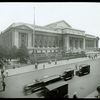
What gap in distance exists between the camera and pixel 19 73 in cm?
207

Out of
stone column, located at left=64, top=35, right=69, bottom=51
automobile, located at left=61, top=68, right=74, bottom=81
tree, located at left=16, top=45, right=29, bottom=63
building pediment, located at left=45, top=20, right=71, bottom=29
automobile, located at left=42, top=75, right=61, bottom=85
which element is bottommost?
automobile, located at left=42, top=75, right=61, bottom=85

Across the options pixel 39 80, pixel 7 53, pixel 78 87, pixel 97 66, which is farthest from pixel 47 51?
pixel 97 66

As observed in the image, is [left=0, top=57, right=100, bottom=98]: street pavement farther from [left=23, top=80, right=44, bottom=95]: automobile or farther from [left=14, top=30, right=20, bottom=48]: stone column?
[left=14, top=30, right=20, bottom=48]: stone column

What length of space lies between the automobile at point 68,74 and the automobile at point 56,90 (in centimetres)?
10

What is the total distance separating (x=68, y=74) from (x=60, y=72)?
15cm

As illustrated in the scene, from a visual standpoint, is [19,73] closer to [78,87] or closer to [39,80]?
[39,80]

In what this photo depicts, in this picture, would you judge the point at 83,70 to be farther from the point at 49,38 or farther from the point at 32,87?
the point at 32,87

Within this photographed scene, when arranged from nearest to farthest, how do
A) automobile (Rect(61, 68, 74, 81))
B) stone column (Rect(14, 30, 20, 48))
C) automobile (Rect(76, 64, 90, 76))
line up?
stone column (Rect(14, 30, 20, 48))
automobile (Rect(61, 68, 74, 81))
automobile (Rect(76, 64, 90, 76))

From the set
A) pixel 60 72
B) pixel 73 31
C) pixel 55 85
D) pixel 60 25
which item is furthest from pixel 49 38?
pixel 55 85

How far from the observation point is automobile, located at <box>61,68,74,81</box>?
2.20m

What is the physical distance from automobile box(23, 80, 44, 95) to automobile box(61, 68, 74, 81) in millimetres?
412

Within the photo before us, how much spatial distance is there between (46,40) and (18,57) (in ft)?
1.84

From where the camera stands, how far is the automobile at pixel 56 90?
2.00 meters

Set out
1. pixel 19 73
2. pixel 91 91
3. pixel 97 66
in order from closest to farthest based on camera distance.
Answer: pixel 19 73 → pixel 91 91 → pixel 97 66
